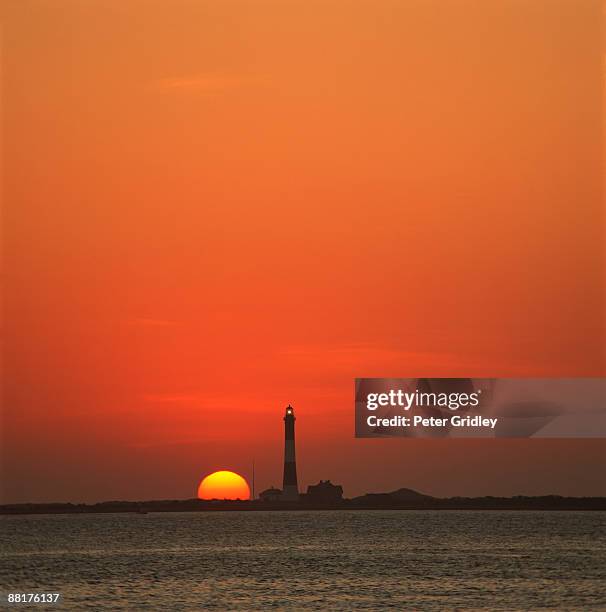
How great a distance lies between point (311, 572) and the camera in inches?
3238

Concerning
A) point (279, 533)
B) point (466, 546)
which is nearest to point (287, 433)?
point (279, 533)

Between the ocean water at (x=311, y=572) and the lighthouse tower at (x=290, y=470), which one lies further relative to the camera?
the lighthouse tower at (x=290, y=470)

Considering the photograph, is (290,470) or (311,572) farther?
(290,470)

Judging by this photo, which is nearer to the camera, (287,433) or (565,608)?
(565,608)

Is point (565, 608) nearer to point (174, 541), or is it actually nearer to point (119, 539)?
point (174, 541)

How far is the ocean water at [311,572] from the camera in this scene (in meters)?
63.1

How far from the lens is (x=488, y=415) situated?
194ft

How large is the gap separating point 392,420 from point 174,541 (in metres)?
83.5

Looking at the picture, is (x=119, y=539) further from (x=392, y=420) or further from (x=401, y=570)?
(x=392, y=420)

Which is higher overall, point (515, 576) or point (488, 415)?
point (488, 415)

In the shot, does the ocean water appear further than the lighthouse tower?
No

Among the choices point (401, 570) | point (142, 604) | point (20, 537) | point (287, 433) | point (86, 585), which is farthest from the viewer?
point (287, 433)

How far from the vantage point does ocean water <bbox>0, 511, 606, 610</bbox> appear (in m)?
63.1

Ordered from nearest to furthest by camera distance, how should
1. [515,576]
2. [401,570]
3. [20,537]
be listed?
[515,576] → [401,570] → [20,537]
